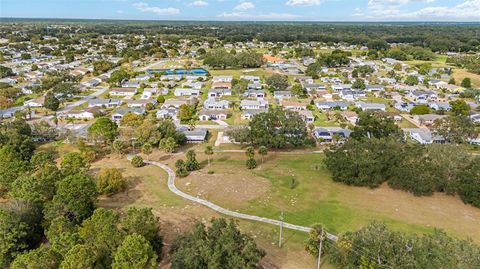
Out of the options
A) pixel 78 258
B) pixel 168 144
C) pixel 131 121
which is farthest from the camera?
pixel 131 121

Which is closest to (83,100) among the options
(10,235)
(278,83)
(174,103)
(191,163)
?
(174,103)

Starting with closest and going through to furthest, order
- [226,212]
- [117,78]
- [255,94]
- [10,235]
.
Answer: [10,235], [226,212], [255,94], [117,78]

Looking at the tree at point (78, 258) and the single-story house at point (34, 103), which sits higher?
the single-story house at point (34, 103)

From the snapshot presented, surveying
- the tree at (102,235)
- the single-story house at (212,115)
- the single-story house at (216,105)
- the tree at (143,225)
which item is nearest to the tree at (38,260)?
the tree at (102,235)

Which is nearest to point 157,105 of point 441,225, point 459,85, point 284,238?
point 284,238

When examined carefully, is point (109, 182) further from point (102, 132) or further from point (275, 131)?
point (275, 131)

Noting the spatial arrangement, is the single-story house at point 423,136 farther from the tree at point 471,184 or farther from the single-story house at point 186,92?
the single-story house at point 186,92

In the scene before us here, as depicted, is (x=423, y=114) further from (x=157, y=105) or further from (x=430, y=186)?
(x=157, y=105)
